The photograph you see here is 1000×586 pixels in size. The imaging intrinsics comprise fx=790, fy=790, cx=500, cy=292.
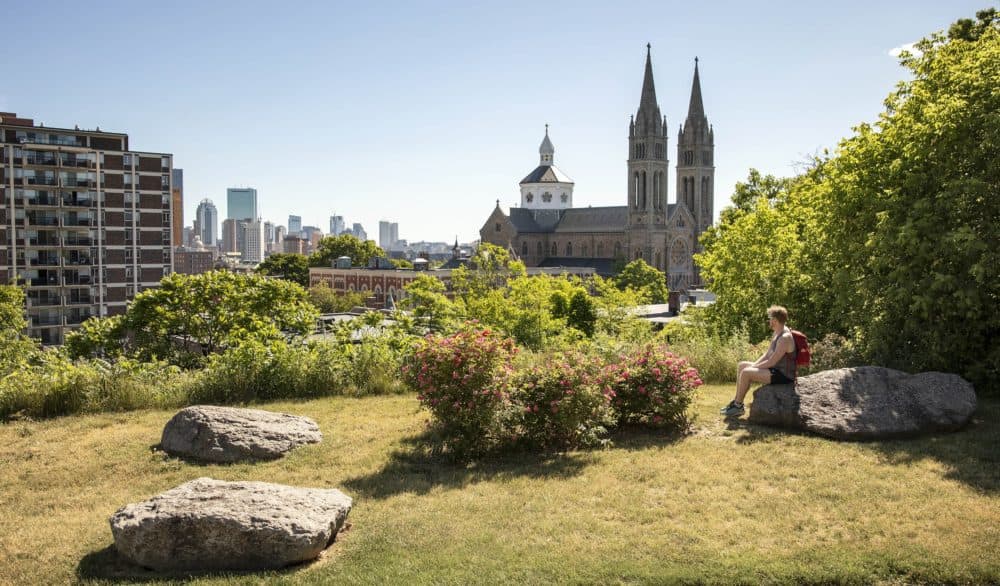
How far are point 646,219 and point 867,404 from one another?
289 ft

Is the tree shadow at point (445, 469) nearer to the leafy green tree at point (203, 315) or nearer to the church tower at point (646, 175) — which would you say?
the leafy green tree at point (203, 315)

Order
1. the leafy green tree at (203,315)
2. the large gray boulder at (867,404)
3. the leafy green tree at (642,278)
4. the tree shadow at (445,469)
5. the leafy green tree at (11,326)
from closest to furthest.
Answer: the tree shadow at (445,469) < the large gray boulder at (867,404) < the leafy green tree at (203,315) < the leafy green tree at (11,326) < the leafy green tree at (642,278)

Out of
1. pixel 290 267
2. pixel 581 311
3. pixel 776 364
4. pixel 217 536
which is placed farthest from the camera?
pixel 290 267

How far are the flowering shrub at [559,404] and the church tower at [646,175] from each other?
87.4 metres

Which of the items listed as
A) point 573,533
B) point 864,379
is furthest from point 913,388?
point 573,533

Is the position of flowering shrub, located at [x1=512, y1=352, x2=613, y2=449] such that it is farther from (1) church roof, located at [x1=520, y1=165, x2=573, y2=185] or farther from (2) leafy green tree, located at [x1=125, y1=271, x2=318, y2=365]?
(1) church roof, located at [x1=520, y1=165, x2=573, y2=185]

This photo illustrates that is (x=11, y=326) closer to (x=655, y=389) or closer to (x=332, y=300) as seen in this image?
(x=655, y=389)

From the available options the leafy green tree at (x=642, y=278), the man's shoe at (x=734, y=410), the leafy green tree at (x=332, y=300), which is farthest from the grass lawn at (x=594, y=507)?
the leafy green tree at (x=642, y=278)

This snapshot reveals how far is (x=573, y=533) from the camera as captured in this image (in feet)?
23.3

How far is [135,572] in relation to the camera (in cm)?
651

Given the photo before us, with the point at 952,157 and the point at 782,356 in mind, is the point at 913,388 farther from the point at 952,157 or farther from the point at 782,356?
the point at 952,157

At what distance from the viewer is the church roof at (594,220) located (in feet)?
331

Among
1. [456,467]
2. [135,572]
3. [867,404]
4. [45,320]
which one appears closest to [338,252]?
[45,320]

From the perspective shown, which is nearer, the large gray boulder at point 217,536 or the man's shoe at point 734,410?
the large gray boulder at point 217,536
